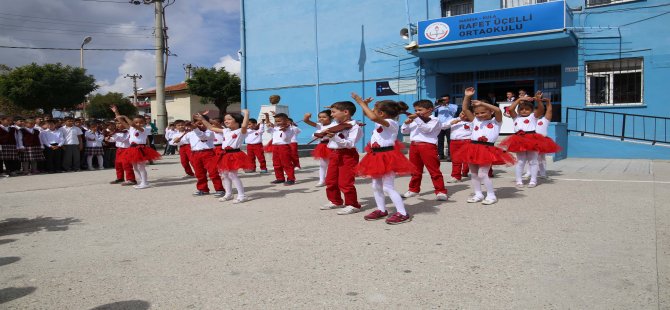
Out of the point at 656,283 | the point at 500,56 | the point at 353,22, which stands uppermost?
the point at 353,22

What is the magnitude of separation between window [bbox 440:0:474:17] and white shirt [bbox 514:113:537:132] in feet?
29.9

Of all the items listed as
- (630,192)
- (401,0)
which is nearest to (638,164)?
(630,192)

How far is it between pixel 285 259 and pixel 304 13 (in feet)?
59.0

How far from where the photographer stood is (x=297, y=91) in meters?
20.8

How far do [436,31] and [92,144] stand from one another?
38.0ft

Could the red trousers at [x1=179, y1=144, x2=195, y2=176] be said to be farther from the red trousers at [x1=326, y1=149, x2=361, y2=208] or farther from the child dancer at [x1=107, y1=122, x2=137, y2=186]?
the red trousers at [x1=326, y1=149, x2=361, y2=208]

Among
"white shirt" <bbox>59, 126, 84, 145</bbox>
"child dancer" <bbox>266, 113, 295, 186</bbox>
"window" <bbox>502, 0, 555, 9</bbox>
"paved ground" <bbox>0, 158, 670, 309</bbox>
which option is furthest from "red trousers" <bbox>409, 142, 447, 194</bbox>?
"white shirt" <bbox>59, 126, 84, 145</bbox>

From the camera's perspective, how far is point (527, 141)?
8.20 metres

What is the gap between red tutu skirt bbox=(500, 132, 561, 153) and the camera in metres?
8.16

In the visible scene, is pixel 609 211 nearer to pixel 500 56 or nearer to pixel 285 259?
pixel 285 259

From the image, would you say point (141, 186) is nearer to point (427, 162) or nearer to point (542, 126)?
point (427, 162)

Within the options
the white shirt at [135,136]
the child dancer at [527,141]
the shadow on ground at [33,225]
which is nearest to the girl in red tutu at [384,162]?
the child dancer at [527,141]

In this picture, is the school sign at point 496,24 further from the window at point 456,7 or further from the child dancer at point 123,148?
the child dancer at point 123,148

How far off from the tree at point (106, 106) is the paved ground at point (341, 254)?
4950cm
